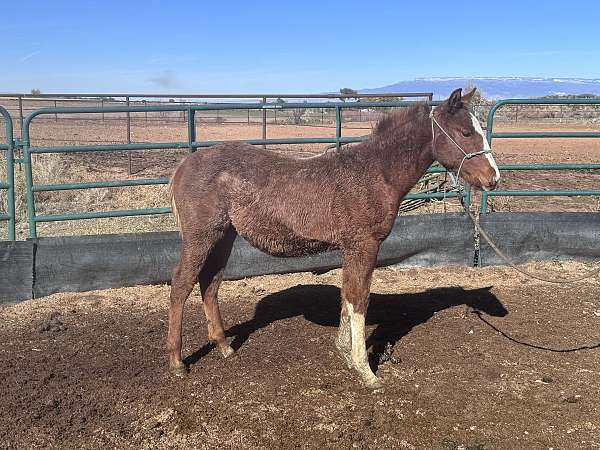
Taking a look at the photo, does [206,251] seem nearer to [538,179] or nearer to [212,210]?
[212,210]

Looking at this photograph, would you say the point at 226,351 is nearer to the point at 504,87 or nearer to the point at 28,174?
the point at 28,174

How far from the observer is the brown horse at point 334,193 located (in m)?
4.20

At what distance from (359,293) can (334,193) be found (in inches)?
31.1

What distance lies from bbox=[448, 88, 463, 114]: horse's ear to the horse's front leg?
1.15 meters

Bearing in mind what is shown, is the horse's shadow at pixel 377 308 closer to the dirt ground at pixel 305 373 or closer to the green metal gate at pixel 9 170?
the dirt ground at pixel 305 373

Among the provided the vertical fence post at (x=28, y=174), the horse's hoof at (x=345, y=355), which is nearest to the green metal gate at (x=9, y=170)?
the vertical fence post at (x=28, y=174)

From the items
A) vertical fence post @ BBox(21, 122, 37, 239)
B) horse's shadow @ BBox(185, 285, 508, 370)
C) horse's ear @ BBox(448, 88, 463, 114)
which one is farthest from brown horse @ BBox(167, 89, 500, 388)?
vertical fence post @ BBox(21, 122, 37, 239)

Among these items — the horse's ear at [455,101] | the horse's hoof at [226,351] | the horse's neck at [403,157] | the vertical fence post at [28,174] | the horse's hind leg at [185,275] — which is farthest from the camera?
the vertical fence post at [28,174]

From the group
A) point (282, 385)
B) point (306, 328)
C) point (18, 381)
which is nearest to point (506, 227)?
point (306, 328)

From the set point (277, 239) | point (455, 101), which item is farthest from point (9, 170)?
point (455, 101)

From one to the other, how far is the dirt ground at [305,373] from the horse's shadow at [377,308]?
21 millimetres

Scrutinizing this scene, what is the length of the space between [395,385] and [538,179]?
10402 mm

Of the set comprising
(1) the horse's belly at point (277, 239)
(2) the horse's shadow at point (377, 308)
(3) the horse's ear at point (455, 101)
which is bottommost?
(2) the horse's shadow at point (377, 308)

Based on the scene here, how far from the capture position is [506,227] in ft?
24.0
